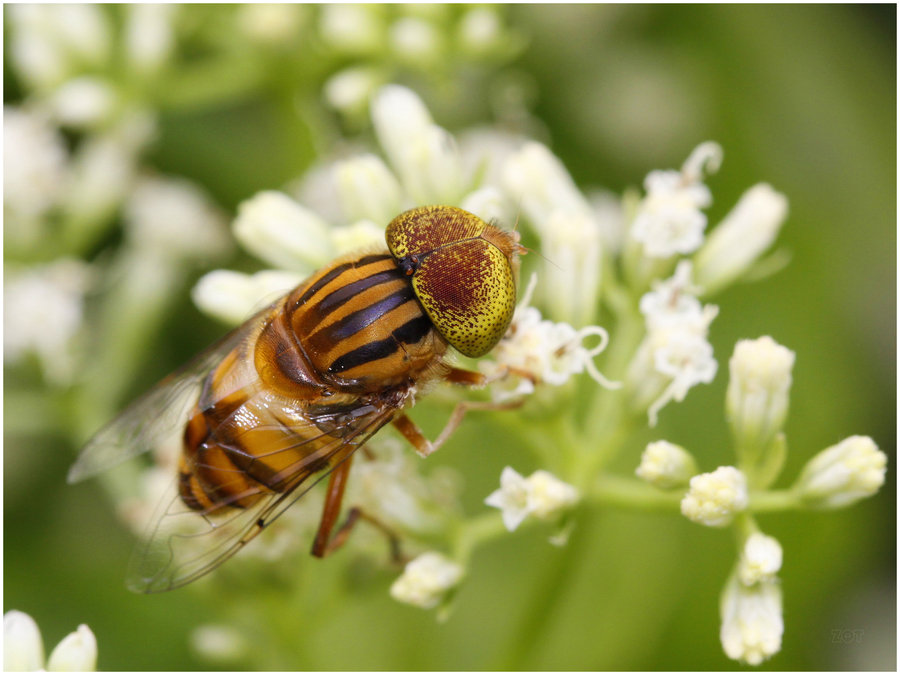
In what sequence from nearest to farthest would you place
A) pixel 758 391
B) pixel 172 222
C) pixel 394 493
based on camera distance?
pixel 758 391 → pixel 394 493 → pixel 172 222

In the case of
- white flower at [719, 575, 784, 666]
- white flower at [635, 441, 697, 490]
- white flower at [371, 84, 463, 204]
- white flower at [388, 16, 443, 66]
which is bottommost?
white flower at [719, 575, 784, 666]

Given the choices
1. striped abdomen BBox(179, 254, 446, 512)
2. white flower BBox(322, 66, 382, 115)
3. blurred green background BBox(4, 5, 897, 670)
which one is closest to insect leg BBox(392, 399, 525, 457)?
striped abdomen BBox(179, 254, 446, 512)

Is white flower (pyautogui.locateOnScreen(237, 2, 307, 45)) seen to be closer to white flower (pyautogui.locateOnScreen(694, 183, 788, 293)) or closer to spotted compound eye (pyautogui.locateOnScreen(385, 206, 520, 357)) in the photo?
spotted compound eye (pyautogui.locateOnScreen(385, 206, 520, 357))

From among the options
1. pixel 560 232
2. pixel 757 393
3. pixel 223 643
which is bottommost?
pixel 223 643

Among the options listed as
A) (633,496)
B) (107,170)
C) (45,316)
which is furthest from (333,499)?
(107,170)

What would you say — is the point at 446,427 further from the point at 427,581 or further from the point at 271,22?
the point at 271,22

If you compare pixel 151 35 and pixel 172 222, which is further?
pixel 172 222
